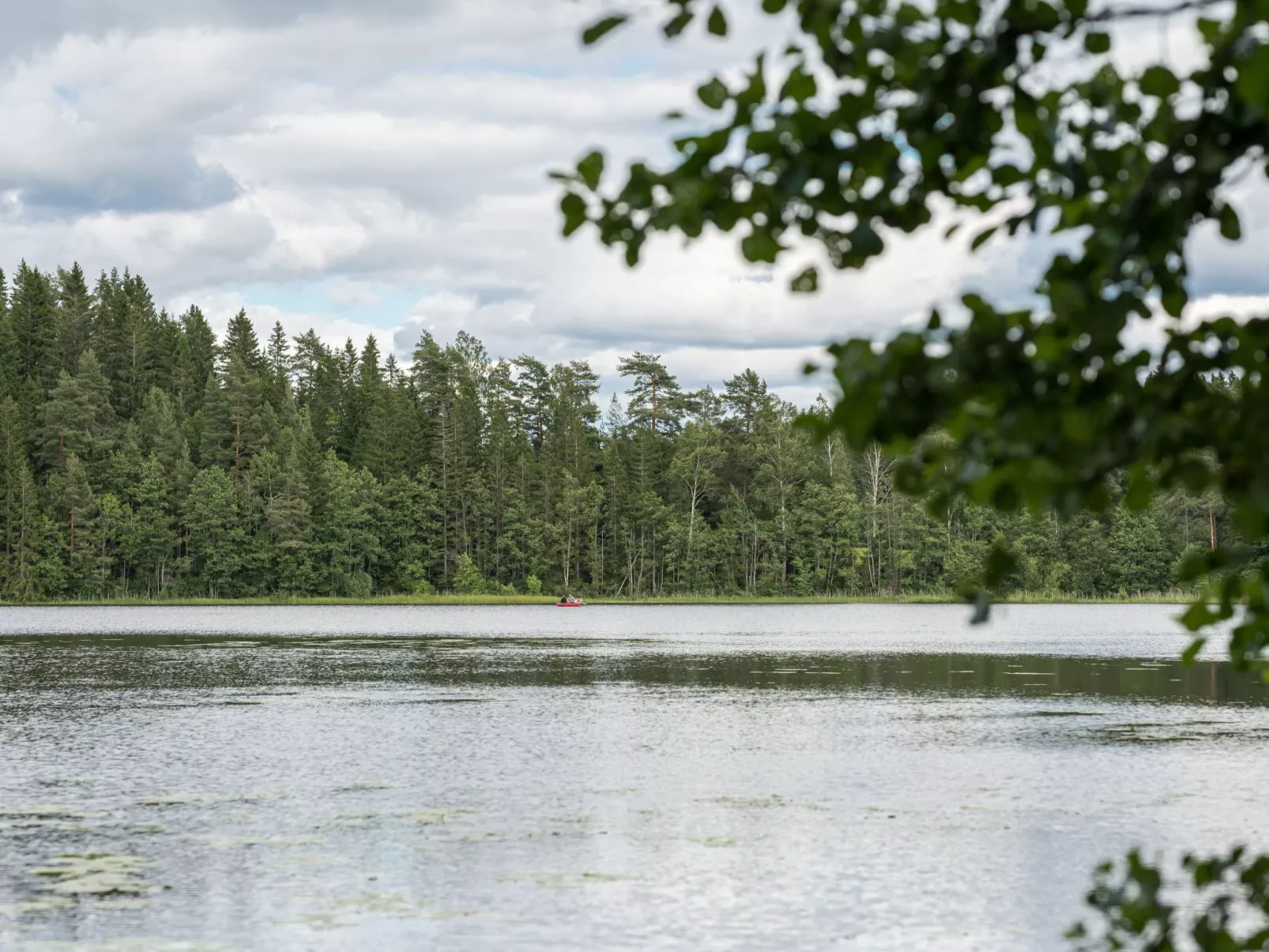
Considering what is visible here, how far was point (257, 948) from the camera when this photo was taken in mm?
11672

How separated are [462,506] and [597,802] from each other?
116 m

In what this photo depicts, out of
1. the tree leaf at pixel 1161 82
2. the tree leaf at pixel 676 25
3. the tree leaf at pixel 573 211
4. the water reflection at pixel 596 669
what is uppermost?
the tree leaf at pixel 676 25

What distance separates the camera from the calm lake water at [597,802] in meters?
12.6

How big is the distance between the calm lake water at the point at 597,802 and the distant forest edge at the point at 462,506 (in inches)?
3320

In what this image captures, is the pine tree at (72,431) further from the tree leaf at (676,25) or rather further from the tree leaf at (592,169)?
the tree leaf at (676,25)

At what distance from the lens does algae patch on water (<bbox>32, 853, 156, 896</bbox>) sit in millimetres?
13461

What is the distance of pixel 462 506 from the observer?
437 feet

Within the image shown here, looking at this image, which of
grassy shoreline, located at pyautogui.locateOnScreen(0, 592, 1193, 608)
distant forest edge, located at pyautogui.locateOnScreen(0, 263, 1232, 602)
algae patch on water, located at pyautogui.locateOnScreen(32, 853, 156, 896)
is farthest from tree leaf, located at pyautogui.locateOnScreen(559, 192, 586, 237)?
distant forest edge, located at pyautogui.locateOnScreen(0, 263, 1232, 602)

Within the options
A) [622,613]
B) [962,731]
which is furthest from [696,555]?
[962,731]

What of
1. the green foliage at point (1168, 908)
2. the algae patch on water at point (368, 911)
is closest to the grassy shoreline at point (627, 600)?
the algae patch on water at point (368, 911)

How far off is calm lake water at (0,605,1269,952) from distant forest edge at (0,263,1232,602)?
3320 inches

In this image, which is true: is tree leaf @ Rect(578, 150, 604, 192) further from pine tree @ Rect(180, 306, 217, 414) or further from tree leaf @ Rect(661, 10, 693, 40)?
pine tree @ Rect(180, 306, 217, 414)

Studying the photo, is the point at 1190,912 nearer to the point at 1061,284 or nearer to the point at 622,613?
the point at 1061,284

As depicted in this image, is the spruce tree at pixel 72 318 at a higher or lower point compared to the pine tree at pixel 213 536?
higher
